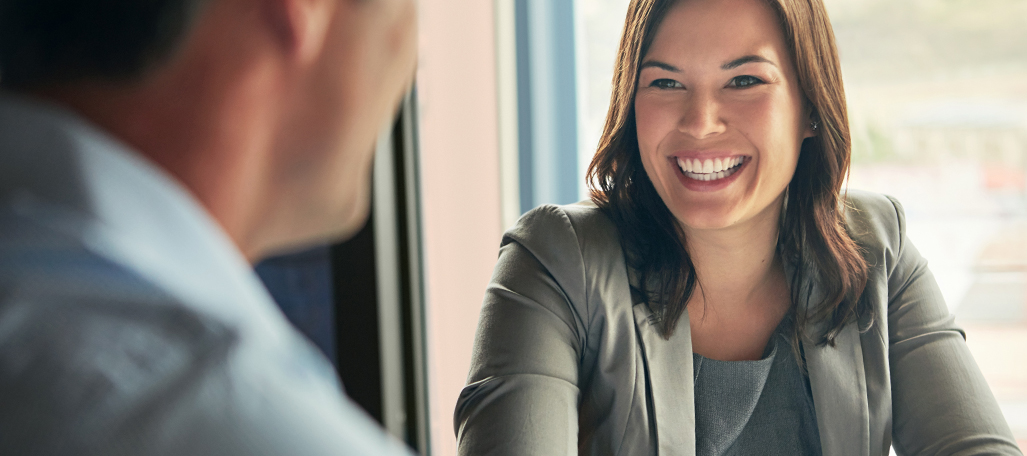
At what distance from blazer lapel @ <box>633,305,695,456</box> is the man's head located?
892 millimetres

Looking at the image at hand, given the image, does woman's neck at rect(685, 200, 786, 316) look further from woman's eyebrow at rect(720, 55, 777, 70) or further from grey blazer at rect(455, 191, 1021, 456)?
woman's eyebrow at rect(720, 55, 777, 70)

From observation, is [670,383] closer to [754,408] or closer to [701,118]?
[754,408]

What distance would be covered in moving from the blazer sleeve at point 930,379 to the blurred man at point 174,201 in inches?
44.8

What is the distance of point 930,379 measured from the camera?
48.0 inches

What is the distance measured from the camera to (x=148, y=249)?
0.92 ft

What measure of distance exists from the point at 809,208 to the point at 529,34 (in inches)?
57.8

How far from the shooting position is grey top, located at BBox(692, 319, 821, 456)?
3.98ft

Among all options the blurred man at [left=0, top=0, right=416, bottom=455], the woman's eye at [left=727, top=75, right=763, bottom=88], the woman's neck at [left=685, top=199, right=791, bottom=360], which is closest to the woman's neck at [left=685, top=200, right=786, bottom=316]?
→ the woman's neck at [left=685, top=199, right=791, bottom=360]

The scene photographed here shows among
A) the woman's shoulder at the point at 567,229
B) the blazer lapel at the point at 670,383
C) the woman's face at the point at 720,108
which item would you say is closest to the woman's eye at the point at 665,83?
the woman's face at the point at 720,108

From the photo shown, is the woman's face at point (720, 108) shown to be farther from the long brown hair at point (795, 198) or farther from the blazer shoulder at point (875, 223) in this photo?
the blazer shoulder at point (875, 223)

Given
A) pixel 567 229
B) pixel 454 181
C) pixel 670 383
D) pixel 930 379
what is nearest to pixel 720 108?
pixel 567 229

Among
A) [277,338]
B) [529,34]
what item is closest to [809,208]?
[277,338]

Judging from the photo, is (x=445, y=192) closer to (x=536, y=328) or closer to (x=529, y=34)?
(x=529, y=34)

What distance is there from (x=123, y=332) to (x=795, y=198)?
4.47ft
